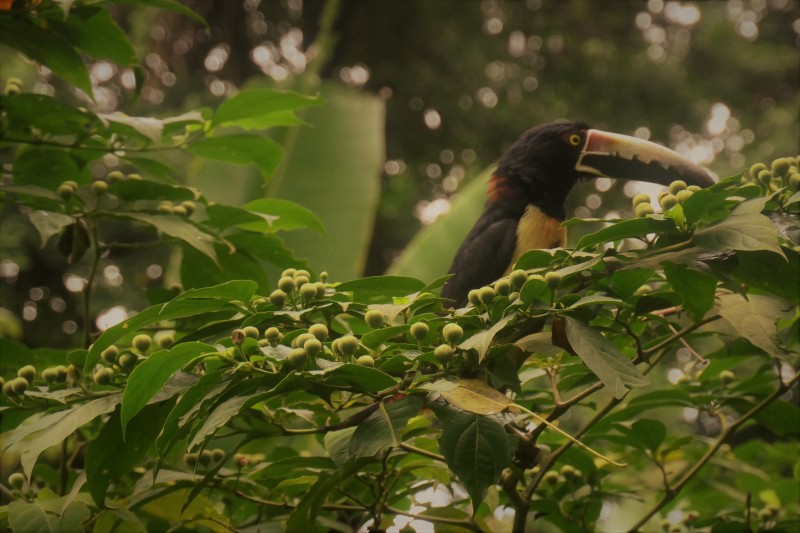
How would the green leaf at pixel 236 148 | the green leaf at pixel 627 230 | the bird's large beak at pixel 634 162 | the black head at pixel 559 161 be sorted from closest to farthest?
the green leaf at pixel 627 230
the green leaf at pixel 236 148
the bird's large beak at pixel 634 162
the black head at pixel 559 161

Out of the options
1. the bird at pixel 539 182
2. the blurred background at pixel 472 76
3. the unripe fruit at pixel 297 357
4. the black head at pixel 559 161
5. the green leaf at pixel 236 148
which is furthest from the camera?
the blurred background at pixel 472 76

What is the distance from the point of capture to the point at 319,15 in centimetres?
676

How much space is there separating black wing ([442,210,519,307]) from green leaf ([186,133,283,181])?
617 millimetres

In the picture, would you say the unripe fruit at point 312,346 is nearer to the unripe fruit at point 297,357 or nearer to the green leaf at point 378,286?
the unripe fruit at point 297,357

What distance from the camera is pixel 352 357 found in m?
1.02

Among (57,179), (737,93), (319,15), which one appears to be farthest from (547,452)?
(737,93)

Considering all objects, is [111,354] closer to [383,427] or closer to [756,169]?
[383,427]

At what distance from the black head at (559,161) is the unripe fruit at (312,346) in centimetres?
141

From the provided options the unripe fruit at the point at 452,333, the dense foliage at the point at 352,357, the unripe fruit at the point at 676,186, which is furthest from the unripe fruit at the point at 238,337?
the unripe fruit at the point at 676,186

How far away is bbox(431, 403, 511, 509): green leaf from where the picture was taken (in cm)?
95

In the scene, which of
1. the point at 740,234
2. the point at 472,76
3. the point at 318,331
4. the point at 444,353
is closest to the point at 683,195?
the point at 740,234

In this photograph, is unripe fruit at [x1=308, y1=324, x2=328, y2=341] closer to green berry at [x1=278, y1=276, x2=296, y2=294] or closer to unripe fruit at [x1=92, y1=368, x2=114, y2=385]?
green berry at [x1=278, y1=276, x2=296, y2=294]

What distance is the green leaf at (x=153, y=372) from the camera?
0.97 m

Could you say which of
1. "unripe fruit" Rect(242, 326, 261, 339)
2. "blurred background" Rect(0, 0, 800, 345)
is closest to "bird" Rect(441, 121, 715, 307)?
"unripe fruit" Rect(242, 326, 261, 339)
